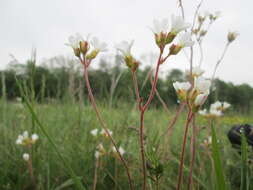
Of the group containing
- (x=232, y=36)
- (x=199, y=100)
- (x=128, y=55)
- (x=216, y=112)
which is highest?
(x=232, y=36)

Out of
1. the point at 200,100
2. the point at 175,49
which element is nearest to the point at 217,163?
the point at 200,100

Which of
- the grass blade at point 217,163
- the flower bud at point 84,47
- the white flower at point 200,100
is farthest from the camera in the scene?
the flower bud at point 84,47

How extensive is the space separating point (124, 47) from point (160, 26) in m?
0.12

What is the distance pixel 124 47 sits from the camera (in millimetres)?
714

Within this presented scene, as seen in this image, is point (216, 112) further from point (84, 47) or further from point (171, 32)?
point (84, 47)

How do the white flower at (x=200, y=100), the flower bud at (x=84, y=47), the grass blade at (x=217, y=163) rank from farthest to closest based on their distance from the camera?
the flower bud at (x=84, y=47)
the white flower at (x=200, y=100)
the grass blade at (x=217, y=163)

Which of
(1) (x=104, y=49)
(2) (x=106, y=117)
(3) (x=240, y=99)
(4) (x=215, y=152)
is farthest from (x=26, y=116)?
(3) (x=240, y=99)

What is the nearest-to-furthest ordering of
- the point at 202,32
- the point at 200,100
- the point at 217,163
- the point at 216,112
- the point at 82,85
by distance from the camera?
the point at 217,163
the point at 200,100
the point at 216,112
the point at 202,32
the point at 82,85

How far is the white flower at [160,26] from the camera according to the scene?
0.68 metres

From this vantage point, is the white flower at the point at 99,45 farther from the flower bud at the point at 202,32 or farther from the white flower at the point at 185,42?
the flower bud at the point at 202,32

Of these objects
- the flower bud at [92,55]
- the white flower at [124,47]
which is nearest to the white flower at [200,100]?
the white flower at [124,47]

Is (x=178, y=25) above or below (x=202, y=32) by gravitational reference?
below

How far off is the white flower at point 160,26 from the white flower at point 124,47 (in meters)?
0.09

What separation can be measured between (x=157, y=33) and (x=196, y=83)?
182mm
